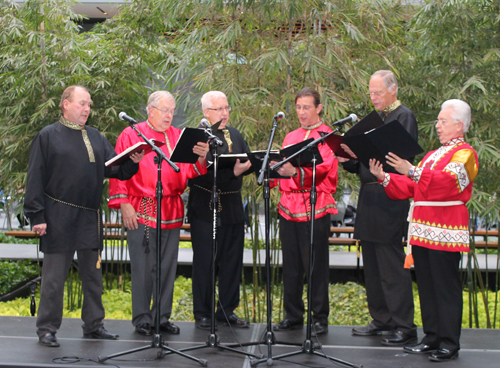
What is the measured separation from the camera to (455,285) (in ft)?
9.34

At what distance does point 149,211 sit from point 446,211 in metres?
1.80

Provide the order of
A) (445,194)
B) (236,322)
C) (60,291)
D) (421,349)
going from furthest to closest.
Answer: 1. (236,322)
2. (60,291)
3. (421,349)
4. (445,194)

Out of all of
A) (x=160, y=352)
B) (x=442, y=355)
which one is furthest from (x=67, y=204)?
(x=442, y=355)

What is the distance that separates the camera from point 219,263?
3611mm

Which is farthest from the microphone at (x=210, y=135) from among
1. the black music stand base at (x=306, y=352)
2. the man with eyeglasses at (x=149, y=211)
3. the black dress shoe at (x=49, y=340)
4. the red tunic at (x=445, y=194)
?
the black dress shoe at (x=49, y=340)

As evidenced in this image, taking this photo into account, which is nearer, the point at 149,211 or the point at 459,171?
the point at 459,171

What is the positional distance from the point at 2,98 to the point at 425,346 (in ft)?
14.6

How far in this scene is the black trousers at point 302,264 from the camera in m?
3.38

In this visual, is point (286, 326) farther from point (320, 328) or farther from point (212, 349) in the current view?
point (212, 349)

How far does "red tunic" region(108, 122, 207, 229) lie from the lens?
3334 mm

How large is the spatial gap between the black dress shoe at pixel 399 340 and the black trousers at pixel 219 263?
105 cm

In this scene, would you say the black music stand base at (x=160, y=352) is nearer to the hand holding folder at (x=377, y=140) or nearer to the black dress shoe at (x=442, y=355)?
the black dress shoe at (x=442, y=355)

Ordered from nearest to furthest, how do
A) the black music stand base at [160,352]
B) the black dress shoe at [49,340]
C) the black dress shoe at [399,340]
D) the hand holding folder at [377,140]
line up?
the hand holding folder at [377,140] < the black music stand base at [160,352] < the black dress shoe at [49,340] < the black dress shoe at [399,340]

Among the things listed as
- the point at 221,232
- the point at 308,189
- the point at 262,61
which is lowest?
the point at 221,232
